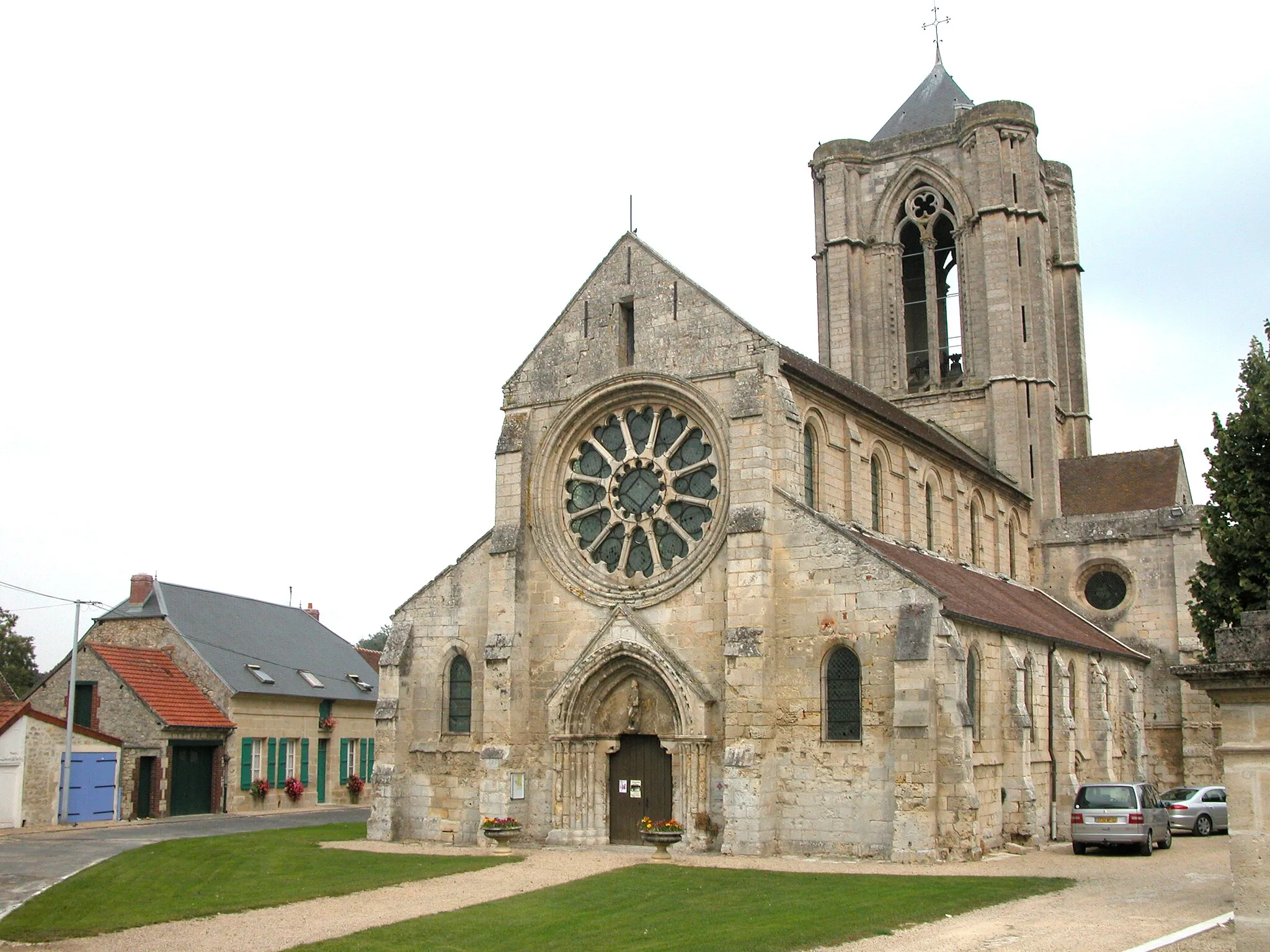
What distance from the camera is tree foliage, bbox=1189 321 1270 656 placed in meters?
18.3

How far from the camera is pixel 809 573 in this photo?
2378cm

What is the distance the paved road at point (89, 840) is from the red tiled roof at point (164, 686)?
262 centimetres

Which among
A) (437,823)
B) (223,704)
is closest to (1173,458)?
(437,823)

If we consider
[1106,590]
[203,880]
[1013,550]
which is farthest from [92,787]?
[1106,590]

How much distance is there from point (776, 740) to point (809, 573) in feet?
10.1

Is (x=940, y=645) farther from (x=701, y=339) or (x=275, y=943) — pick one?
(x=275, y=943)

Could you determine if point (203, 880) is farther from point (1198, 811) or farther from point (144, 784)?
point (1198, 811)

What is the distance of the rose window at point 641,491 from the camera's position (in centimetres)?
2567

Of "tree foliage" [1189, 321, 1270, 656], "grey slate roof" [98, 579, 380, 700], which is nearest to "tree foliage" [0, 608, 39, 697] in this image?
"grey slate roof" [98, 579, 380, 700]

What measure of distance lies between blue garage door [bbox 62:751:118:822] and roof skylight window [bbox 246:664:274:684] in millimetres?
6140

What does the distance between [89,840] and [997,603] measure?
20.2 m

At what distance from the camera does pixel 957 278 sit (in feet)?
136

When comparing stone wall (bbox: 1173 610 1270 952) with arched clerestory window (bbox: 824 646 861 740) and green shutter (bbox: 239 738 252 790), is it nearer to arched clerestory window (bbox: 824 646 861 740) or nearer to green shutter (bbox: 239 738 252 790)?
arched clerestory window (bbox: 824 646 861 740)

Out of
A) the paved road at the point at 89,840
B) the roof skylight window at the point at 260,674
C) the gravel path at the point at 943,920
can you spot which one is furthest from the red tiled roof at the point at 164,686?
the gravel path at the point at 943,920
